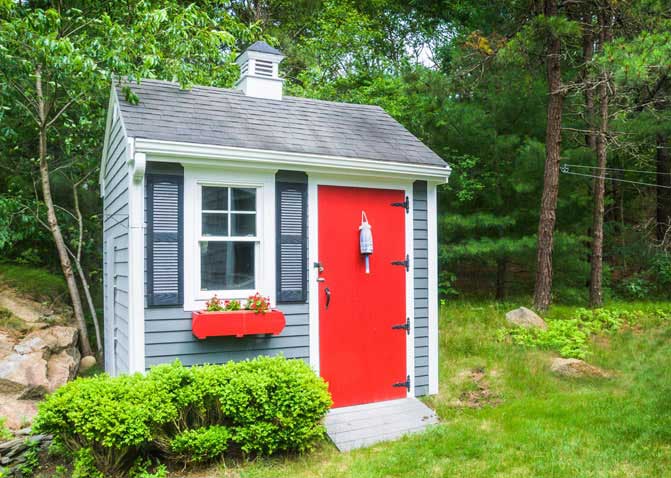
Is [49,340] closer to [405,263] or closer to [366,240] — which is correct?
[366,240]

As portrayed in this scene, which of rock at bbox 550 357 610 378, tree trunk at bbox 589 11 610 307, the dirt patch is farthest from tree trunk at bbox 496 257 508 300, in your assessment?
the dirt patch

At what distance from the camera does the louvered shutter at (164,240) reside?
4.46 meters

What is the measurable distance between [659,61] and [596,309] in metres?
4.32

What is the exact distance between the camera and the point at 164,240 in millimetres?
4512

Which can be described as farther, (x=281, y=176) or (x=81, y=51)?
(x=81, y=51)

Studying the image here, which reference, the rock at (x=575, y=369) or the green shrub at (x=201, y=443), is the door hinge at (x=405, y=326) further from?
the green shrub at (x=201, y=443)

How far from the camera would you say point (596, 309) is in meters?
9.20

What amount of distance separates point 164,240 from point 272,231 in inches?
37.2

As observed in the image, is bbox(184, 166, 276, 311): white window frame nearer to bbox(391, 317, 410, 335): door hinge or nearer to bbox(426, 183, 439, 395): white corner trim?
bbox(391, 317, 410, 335): door hinge

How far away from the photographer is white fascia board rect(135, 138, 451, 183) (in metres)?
4.44

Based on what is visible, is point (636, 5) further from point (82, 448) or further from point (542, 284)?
point (82, 448)

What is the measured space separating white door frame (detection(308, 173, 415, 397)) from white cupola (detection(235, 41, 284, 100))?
4.97 ft

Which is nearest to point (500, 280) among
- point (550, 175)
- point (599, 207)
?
point (599, 207)

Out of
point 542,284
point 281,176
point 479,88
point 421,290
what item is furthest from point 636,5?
point 281,176
